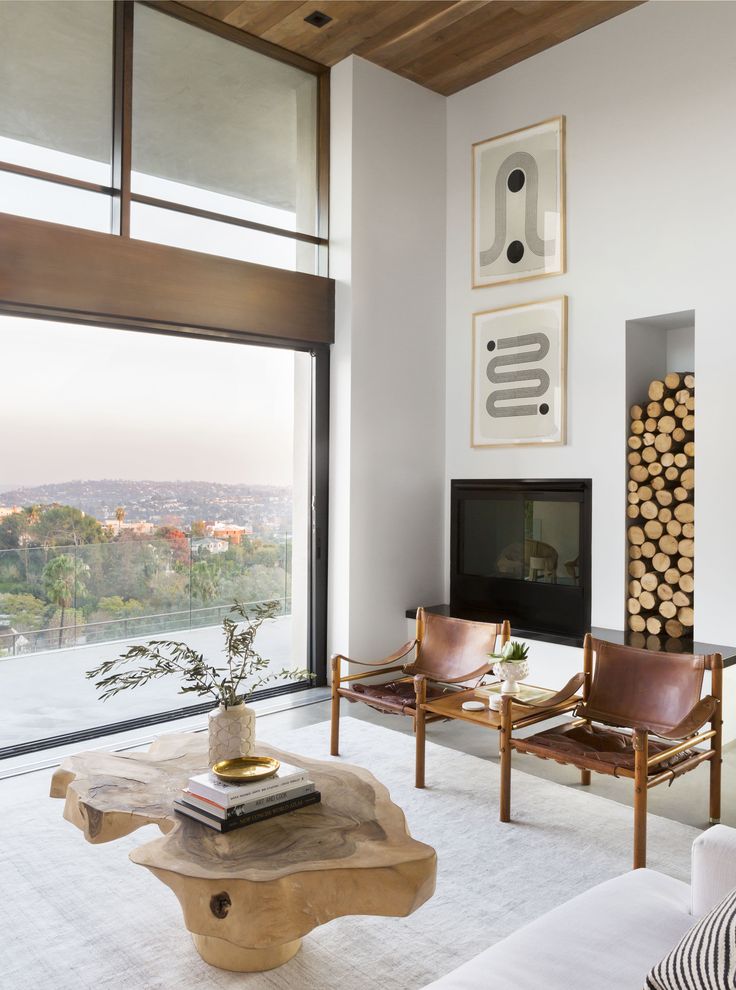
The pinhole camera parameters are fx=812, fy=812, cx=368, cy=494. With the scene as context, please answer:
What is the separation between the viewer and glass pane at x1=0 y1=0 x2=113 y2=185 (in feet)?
13.0

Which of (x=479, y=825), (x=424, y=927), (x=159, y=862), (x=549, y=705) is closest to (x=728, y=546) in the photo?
(x=549, y=705)

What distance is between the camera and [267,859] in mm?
1998

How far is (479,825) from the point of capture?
3105 mm

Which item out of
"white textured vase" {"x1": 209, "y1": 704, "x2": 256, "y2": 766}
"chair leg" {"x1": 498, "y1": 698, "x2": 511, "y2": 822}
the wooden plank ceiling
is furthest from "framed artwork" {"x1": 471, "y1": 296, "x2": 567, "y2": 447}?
"white textured vase" {"x1": 209, "y1": 704, "x2": 256, "y2": 766}

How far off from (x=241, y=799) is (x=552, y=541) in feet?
10.4

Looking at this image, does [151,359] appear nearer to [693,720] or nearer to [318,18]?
[318,18]

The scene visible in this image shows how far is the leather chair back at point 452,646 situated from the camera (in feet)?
13.3

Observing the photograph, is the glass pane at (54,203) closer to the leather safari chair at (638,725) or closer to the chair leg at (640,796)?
the leather safari chair at (638,725)

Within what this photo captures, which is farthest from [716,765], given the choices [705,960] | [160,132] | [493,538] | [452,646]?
[160,132]

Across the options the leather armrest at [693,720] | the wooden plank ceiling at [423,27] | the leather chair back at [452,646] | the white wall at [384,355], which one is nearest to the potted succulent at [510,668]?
the leather chair back at [452,646]

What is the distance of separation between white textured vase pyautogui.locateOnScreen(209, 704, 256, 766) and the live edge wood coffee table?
0.47 ft

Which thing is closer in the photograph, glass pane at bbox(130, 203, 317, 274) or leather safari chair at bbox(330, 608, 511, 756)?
leather safari chair at bbox(330, 608, 511, 756)

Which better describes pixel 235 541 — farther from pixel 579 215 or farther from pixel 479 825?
pixel 579 215

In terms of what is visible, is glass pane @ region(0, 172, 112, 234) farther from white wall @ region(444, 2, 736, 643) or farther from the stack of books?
the stack of books
